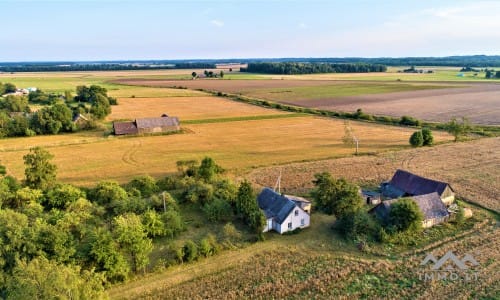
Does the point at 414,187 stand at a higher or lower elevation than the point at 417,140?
lower

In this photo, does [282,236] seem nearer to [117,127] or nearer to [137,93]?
[117,127]

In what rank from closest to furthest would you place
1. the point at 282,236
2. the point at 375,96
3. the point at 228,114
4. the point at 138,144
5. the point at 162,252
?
the point at 162,252 < the point at 282,236 < the point at 138,144 < the point at 228,114 < the point at 375,96

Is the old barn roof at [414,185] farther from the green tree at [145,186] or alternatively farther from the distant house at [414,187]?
the green tree at [145,186]

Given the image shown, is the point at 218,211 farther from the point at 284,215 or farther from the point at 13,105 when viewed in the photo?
the point at 13,105

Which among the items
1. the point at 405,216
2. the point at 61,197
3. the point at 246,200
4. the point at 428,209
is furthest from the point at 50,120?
the point at 428,209

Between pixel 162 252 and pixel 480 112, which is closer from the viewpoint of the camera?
pixel 162 252

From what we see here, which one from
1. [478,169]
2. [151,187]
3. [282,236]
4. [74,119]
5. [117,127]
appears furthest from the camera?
[74,119]

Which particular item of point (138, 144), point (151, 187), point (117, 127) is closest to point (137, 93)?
point (117, 127)
